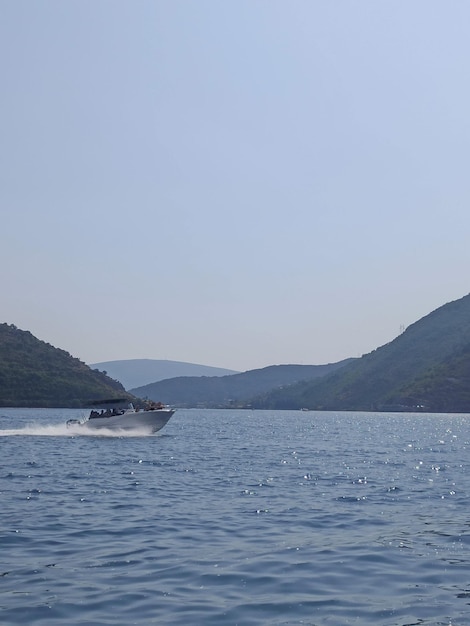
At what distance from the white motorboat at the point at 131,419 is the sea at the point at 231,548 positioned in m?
40.3

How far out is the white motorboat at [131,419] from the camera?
84.8 metres

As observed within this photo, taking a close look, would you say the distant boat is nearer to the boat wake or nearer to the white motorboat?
the white motorboat

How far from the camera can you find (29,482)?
37.1 meters

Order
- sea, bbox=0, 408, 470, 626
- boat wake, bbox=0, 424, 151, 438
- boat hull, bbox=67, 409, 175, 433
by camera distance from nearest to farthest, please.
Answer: sea, bbox=0, 408, 470, 626, boat hull, bbox=67, 409, 175, 433, boat wake, bbox=0, 424, 151, 438

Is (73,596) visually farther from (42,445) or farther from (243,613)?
(42,445)

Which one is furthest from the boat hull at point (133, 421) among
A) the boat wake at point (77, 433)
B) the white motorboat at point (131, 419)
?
the boat wake at point (77, 433)

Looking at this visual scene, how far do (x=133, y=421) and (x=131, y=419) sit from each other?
0.40 metres

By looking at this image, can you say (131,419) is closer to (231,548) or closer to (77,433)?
(77,433)

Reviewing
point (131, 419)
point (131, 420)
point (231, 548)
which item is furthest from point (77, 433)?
point (231, 548)

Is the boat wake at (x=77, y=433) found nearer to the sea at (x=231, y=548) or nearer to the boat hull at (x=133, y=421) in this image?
the boat hull at (x=133, y=421)

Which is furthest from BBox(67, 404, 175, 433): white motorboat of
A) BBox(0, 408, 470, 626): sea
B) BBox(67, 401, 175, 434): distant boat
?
BBox(0, 408, 470, 626): sea

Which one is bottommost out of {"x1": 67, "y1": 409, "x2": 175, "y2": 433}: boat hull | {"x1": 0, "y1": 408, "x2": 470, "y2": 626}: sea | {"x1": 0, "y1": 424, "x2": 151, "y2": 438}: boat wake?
{"x1": 0, "y1": 408, "x2": 470, "y2": 626}: sea

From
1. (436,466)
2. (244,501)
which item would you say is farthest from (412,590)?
(436,466)

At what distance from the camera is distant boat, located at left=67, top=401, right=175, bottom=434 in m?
84.8
